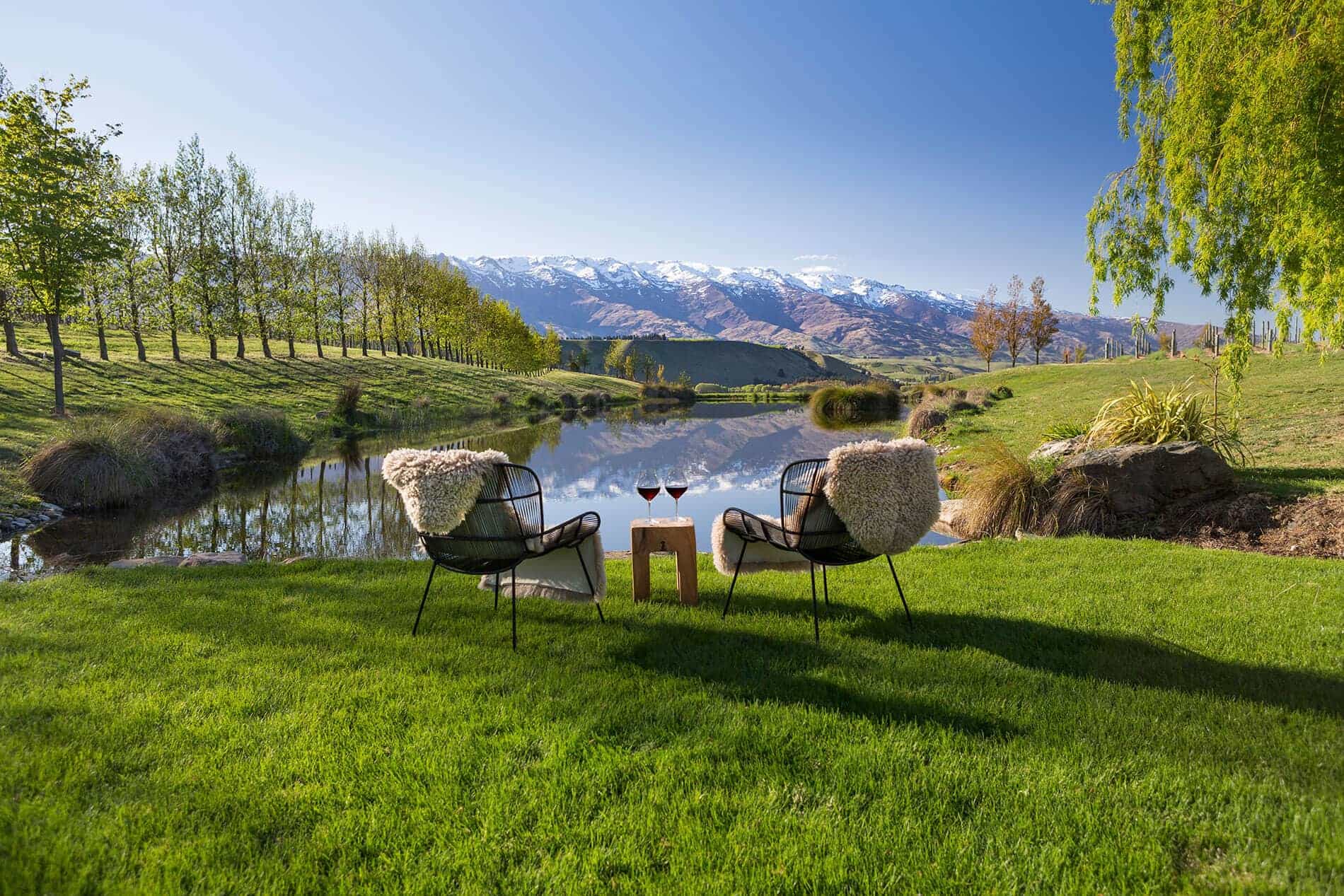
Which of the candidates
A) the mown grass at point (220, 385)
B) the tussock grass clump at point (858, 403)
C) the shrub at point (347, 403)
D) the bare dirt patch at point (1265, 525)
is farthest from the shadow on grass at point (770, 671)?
the tussock grass clump at point (858, 403)

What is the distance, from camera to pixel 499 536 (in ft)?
14.6

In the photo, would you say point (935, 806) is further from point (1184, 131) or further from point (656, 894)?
point (1184, 131)

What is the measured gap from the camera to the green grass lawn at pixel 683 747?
7.48ft

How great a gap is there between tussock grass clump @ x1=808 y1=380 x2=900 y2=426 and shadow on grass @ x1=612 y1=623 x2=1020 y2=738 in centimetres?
3054

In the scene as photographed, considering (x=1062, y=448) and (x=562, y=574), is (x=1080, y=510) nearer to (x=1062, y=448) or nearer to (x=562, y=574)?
(x=1062, y=448)

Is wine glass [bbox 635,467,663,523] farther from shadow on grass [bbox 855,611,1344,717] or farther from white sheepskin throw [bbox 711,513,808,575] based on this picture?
shadow on grass [bbox 855,611,1344,717]

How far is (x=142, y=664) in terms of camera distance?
396 cm

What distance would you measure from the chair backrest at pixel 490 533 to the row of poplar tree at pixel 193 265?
56.5 feet

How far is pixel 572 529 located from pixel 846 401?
1294 inches

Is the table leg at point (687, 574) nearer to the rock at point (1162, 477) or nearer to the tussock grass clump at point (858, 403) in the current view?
the rock at point (1162, 477)

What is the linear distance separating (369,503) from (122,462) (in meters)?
4.48

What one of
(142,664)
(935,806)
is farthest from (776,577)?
(142,664)

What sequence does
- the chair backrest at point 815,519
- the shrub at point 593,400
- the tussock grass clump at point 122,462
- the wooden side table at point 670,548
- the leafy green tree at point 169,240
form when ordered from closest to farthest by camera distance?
the chair backrest at point 815,519
the wooden side table at point 670,548
the tussock grass clump at point 122,462
the leafy green tree at point 169,240
the shrub at point 593,400

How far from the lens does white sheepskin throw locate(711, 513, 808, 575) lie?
5.29m
